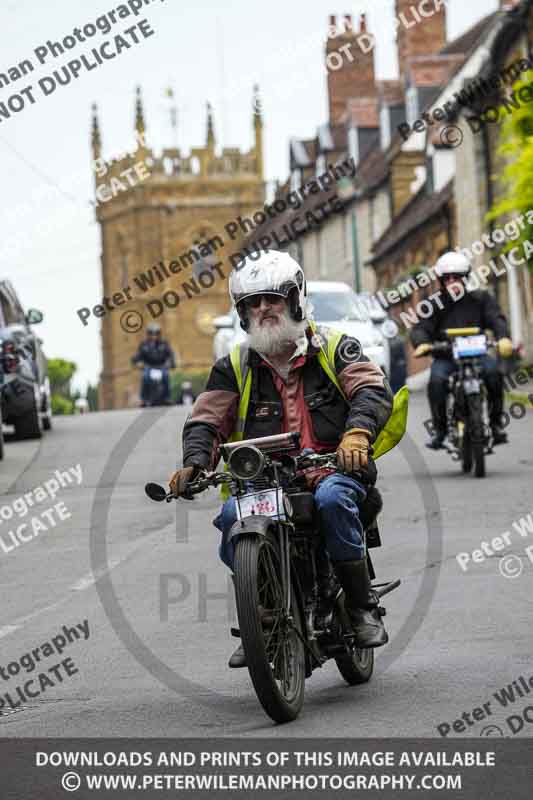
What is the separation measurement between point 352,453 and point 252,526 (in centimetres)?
46

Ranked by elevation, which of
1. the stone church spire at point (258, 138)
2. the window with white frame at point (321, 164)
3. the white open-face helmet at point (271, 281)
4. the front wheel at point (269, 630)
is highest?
the stone church spire at point (258, 138)

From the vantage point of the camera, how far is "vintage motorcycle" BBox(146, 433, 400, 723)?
5.89 metres

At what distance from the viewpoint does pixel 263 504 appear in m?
6.23

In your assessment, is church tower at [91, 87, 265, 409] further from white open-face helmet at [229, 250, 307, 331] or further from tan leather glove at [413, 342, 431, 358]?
white open-face helmet at [229, 250, 307, 331]

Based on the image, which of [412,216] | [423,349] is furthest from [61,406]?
[423,349]

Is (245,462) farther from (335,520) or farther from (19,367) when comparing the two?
(19,367)

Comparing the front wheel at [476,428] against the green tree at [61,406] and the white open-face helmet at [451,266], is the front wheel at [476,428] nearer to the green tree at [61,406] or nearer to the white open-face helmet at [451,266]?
the white open-face helmet at [451,266]

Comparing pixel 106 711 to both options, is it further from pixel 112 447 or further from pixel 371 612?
pixel 112 447

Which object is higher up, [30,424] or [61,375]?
[61,375]

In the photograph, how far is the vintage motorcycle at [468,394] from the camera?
608 inches

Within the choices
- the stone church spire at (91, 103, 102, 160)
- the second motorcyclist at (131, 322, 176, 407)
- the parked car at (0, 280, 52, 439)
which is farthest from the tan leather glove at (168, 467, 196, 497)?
the stone church spire at (91, 103, 102, 160)

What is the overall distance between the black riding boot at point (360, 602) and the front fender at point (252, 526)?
18.2 inches

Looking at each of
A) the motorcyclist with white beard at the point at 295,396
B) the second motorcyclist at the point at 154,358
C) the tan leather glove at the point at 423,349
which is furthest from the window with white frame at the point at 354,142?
the motorcyclist with white beard at the point at 295,396
